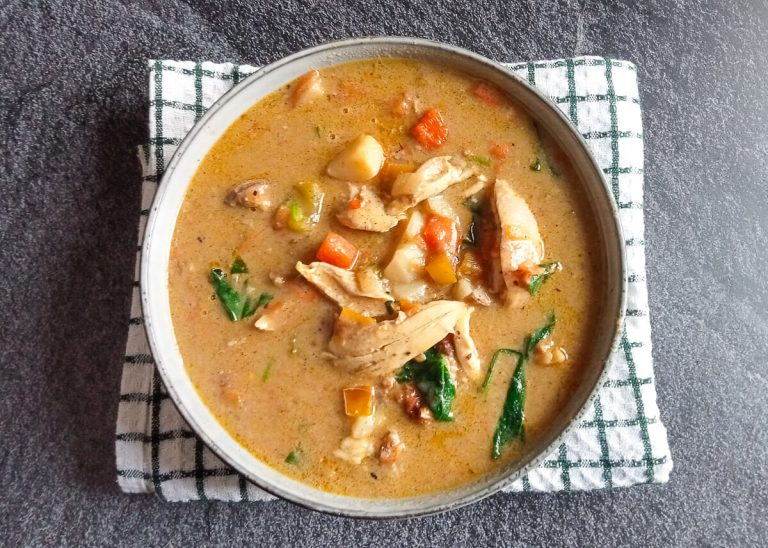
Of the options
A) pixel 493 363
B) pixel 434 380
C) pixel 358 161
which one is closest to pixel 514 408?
pixel 493 363

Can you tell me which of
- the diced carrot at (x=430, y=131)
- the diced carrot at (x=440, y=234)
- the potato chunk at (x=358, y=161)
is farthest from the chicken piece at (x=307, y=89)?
the diced carrot at (x=440, y=234)

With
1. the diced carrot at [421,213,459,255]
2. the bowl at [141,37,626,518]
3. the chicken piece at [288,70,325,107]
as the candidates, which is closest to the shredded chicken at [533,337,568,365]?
the bowl at [141,37,626,518]

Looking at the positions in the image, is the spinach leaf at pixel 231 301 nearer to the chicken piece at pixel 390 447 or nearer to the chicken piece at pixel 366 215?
the chicken piece at pixel 366 215

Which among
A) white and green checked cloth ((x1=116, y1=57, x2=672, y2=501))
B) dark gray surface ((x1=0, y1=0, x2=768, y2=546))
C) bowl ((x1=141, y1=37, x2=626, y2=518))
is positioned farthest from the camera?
dark gray surface ((x1=0, y1=0, x2=768, y2=546))

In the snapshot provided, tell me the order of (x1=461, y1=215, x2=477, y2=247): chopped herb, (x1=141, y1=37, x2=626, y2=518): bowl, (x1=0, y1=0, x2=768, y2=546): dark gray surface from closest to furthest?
(x1=141, y1=37, x2=626, y2=518): bowl → (x1=461, y1=215, x2=477, y2=247): chopped herb → (x1=0, y1=0, x2=768, y2=546): dark gray surface

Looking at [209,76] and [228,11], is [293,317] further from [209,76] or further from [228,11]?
[228,11]

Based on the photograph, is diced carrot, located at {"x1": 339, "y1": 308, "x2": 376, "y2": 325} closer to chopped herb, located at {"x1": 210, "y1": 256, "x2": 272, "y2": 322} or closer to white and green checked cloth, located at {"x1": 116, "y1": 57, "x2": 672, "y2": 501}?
chopped herb, located at {"x1": 210, "y1": 256, "x2": 272, "y2": 322}
